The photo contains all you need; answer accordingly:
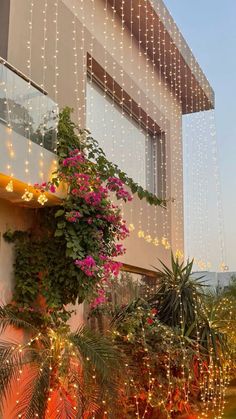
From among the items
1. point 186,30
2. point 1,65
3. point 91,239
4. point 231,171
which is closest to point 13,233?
point 91,239

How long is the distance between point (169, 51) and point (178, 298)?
→ 655cm

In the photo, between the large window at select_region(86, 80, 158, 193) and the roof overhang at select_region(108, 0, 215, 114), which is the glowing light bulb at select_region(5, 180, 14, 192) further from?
the roof overhang at select_region(108, 0, 215, 114)

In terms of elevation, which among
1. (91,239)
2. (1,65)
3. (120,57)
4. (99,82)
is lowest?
(91,239)

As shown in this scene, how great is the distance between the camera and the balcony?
20.7 ft

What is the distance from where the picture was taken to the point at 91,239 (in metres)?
7.21

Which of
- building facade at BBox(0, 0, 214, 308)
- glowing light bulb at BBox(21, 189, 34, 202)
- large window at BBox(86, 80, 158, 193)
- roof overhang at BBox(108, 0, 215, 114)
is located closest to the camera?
glowing light bulb at BBox(21, 189, 34, 202)

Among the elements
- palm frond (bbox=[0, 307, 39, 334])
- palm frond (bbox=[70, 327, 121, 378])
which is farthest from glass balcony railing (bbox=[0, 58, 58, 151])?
palm frond (bbox=[70, 327, 121, 378])

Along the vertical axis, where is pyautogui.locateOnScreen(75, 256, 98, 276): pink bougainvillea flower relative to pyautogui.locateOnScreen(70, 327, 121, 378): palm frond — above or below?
above

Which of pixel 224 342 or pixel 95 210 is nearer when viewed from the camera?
pixel 95 210

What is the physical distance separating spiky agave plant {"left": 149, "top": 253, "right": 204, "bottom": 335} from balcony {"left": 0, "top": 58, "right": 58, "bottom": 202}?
4411 millimetres

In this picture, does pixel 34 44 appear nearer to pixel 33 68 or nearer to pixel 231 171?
pixel 33 68

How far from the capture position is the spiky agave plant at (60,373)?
571cm

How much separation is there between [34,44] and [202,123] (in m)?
8.48

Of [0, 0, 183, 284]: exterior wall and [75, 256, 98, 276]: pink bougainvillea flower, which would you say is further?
[0, 0, 183, 284]: exterior wall
